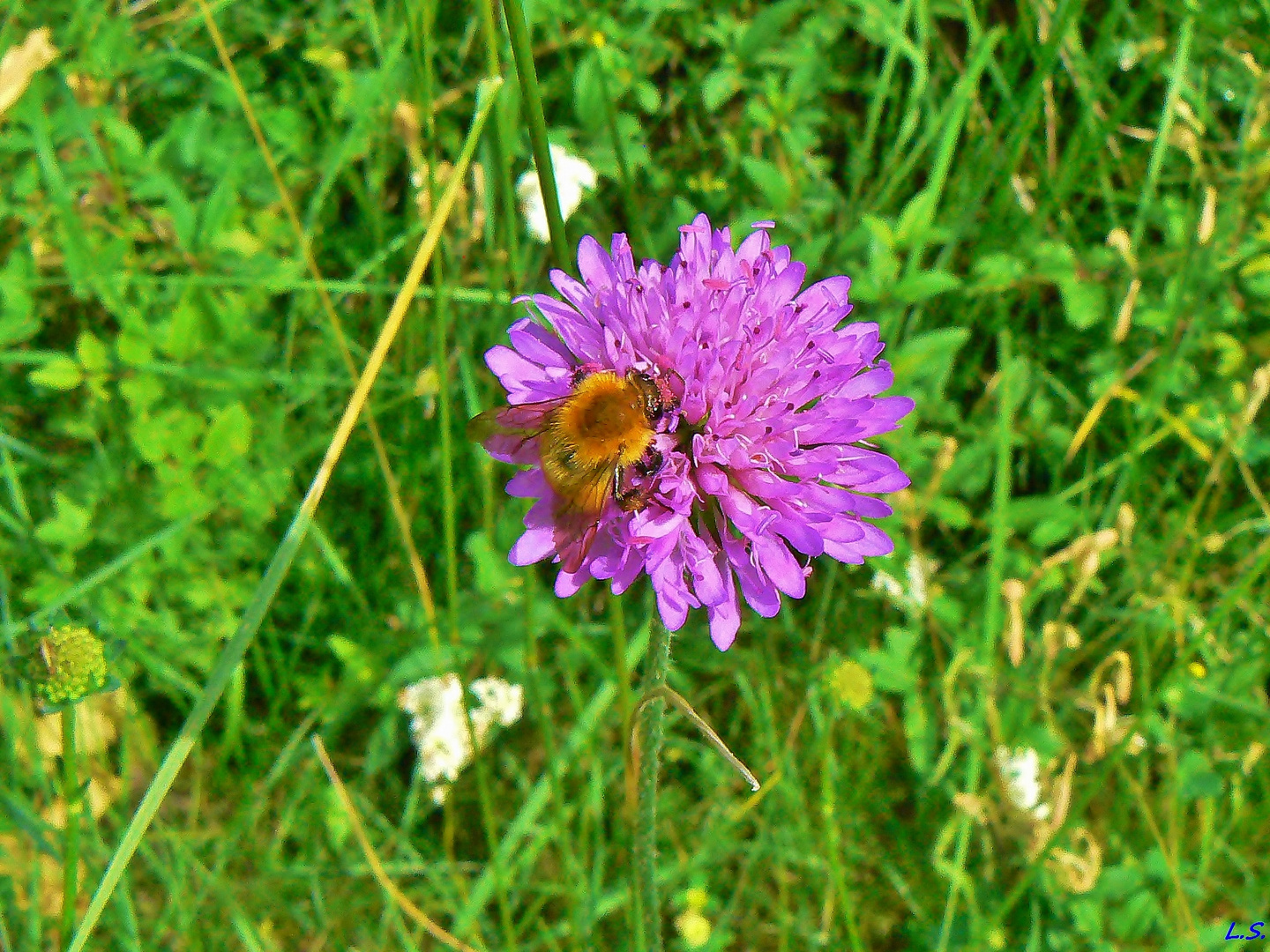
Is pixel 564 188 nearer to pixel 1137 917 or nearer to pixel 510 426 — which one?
pixel 510 426

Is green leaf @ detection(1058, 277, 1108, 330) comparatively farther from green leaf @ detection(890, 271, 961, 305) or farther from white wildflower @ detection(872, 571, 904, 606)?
white wildflower @ detection(872, 571, 904, 606)

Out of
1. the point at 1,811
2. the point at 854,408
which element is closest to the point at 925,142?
the point at 854,408

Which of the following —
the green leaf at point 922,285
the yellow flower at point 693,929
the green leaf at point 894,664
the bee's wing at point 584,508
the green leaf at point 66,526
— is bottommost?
the yellow flower at point 693,929

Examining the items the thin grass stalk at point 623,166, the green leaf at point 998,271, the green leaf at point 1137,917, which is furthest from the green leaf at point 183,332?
the green leaf at point 1137,917

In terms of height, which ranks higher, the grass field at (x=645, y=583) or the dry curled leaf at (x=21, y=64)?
the dry curled leaf at (x=21, y=64)

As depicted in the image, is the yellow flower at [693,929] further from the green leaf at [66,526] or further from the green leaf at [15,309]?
the green leaf at [15,309]

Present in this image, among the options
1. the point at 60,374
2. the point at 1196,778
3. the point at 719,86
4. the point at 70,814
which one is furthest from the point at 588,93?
the point at 1196,778

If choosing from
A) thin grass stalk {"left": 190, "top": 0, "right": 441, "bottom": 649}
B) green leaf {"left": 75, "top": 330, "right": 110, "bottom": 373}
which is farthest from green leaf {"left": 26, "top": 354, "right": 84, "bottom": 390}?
thin grass stalk {"left": 190, "top": 0, "right": 441, "bottom": 649}
